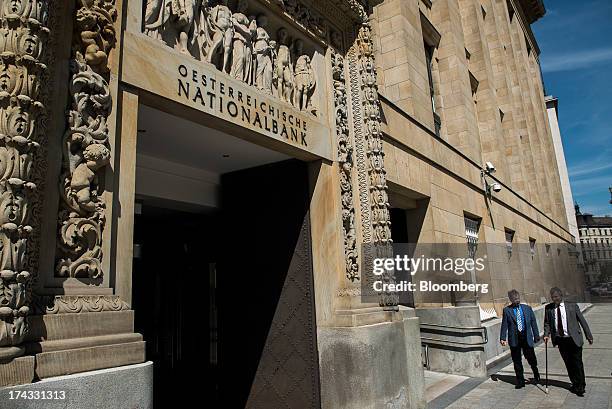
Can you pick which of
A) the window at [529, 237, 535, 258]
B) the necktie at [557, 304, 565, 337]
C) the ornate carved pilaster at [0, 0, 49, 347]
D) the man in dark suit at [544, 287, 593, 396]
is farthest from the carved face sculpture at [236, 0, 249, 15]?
the window at [529, 237, 535, 258]

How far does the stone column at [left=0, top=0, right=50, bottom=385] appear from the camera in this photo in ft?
9.02

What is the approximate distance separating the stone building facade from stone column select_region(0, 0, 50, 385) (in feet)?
0.04

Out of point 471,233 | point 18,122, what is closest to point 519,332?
point 471,233

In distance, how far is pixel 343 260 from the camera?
22.5 ft

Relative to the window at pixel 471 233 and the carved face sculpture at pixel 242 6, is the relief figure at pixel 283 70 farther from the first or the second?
the window at pixel 471 233

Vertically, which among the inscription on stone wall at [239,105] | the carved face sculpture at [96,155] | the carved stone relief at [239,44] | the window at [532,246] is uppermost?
the carved stone relief at [239,44]

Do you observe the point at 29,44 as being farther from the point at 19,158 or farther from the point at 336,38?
the point at 336,38

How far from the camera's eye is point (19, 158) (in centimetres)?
293

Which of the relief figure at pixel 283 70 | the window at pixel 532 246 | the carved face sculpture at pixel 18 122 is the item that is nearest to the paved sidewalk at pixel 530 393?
the relief figure at pixel 283 70

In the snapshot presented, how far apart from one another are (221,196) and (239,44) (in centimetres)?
306

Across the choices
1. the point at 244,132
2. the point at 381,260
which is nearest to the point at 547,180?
the point at 381,260

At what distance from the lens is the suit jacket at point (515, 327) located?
892 cm

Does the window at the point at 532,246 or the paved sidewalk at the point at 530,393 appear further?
the window at the point at 532,246

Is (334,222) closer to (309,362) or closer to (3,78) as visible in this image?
(309,362)
